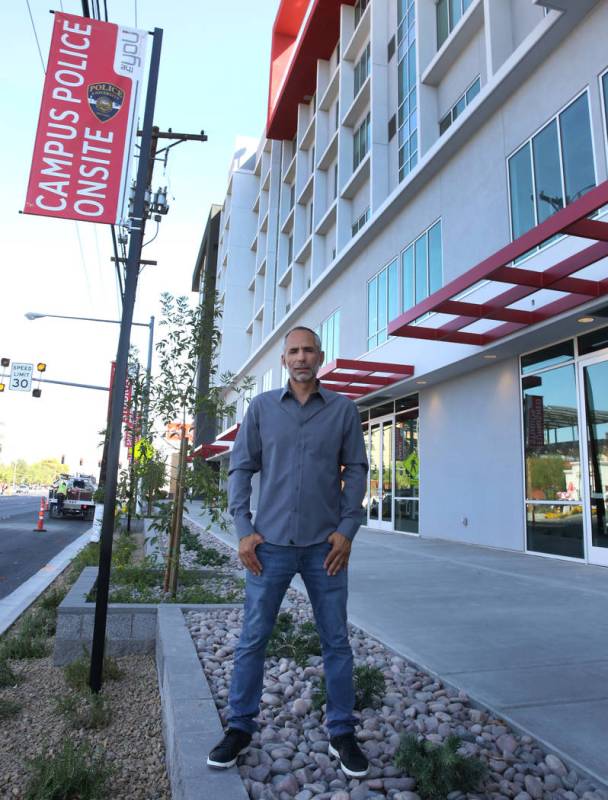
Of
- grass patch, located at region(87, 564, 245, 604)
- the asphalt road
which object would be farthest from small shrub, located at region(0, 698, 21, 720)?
the asphalt road

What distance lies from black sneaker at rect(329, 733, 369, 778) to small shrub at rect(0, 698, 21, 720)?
2116mm

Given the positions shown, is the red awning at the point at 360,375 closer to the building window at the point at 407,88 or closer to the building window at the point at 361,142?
the building window at the point at 407,88

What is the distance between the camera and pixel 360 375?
592 inches

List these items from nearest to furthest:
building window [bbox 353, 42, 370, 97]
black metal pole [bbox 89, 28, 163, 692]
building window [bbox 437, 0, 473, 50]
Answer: black metal pole [bbox 89, 28, 163, 692]
building window [bbox 437, 0, 473, 50]
building window [bbox 353, 42, 370, 97]

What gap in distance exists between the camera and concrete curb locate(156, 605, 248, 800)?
2072 mm

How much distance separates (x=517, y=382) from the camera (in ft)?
36.4

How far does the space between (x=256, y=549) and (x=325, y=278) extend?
19304 mm

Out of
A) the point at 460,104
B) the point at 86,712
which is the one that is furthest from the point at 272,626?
the point at 460,104

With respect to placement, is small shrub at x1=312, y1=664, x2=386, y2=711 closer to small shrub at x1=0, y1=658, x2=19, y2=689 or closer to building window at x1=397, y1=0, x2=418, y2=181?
small shrub at x1=0, y1=658, x2=19, y2=689

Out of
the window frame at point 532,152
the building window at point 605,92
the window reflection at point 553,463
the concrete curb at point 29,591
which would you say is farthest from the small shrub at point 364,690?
the building window at point 605,92

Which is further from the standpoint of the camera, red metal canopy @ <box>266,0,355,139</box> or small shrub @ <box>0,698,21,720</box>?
red metal canopy @ <box>266,0,355,139</box>

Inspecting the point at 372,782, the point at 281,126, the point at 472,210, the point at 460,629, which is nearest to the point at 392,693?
the point at 372,782

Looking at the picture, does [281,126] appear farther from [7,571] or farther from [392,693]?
[392,693]

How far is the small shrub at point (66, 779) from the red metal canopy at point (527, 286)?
714cm
